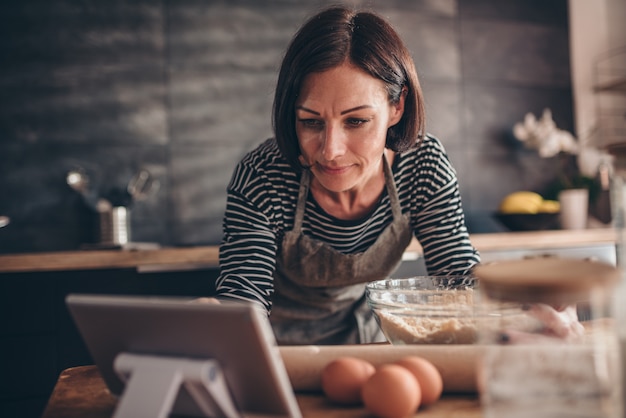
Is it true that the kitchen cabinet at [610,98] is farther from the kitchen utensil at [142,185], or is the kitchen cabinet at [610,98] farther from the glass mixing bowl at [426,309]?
the glass mixing bowl at [426,309]

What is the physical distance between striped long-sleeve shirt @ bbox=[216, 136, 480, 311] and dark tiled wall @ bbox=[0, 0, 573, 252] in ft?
3.81

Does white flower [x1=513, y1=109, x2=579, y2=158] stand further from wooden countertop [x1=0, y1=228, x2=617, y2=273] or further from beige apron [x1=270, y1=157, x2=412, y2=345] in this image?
beige apron [x1=270, y1=157, x2=412, y2=345]

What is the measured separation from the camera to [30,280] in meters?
1.93

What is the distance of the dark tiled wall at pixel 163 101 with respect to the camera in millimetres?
2293

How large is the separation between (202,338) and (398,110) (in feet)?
2.80

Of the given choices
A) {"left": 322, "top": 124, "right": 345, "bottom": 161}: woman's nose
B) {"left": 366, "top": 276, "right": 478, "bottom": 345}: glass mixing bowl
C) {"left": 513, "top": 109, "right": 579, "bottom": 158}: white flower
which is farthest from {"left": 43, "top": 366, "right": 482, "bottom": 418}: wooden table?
{"left": 513, "top": 109, "right": 579, "bottom": 158}: white flower

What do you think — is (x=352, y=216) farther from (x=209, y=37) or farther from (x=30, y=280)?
(x=209, y=37)

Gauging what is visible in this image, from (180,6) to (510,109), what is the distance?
1671 mm

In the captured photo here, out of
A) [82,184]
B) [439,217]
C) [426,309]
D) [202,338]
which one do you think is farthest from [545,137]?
[202,338]

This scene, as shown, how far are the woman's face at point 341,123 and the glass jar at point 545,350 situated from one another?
24.0 inches

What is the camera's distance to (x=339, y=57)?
116cm

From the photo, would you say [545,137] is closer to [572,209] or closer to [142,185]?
[572,209]

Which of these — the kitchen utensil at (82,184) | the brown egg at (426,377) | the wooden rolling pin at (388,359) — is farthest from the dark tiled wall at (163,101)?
the brown egg at (426,377)

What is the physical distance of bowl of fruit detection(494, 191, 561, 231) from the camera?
8.23 feet
